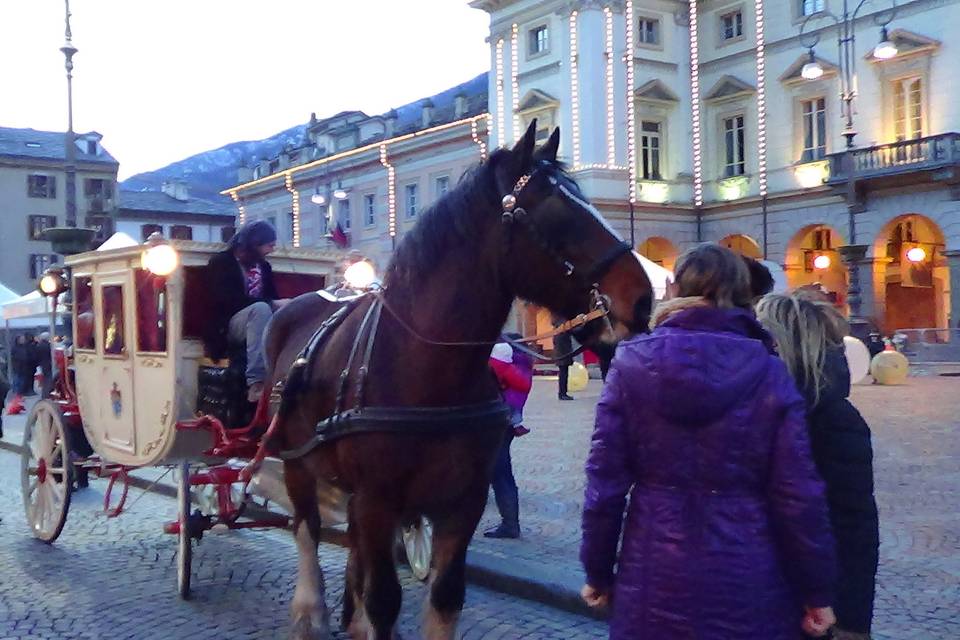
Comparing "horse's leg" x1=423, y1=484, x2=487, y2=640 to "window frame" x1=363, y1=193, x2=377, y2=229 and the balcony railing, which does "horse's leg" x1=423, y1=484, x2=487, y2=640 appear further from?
"window frame" x1=363, y1=193, x2=377, y2=229

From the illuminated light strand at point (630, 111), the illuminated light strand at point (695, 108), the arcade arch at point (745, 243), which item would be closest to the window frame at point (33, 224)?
the illuminated light strand at point (630, 111)

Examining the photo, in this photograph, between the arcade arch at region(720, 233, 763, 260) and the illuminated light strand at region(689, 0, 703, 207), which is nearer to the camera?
the arcade arch at region(720, 233, 763, 260)

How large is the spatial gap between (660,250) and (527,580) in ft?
93.8

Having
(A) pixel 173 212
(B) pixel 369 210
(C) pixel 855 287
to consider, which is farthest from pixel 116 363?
(A) pixel 173 212

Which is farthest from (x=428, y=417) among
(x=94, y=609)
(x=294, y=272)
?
(x=294, y=272)

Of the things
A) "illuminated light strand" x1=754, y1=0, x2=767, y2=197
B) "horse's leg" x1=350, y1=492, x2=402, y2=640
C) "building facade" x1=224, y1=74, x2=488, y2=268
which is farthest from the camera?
"building facade" x1=224, y1=74, x2=488, y2=268

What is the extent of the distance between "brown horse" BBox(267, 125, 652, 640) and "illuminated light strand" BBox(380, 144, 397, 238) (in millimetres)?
35144

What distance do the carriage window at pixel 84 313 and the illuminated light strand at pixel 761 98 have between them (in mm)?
26378

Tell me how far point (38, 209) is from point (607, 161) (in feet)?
134

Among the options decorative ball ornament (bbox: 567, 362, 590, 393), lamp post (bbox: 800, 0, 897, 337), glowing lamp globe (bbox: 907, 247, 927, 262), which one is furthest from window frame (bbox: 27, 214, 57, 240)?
glowing lamp globe (bbox: 907, 247, 927, 262)

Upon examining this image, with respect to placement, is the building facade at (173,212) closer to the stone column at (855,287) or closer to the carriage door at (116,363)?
the stone column at (855,287)

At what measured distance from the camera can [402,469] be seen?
3771 millimetres

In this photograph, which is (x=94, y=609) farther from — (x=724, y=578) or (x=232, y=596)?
(x=724, y=578)

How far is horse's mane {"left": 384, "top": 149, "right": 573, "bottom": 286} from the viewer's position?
146 inches
